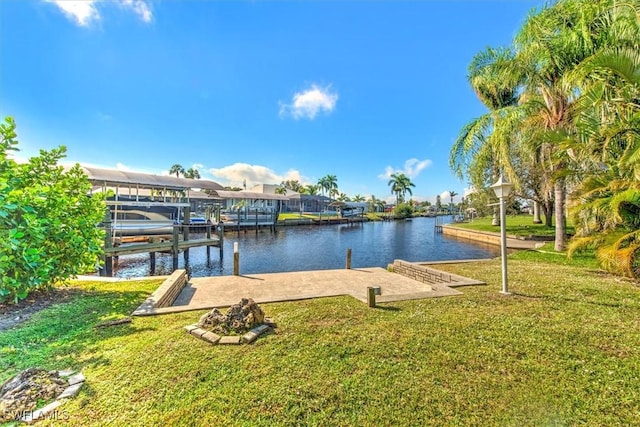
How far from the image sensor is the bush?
3936mm

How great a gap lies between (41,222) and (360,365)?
5.10 metres

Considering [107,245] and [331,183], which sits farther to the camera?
[331,183]

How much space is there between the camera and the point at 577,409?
2.40 meters

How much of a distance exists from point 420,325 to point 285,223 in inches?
1395

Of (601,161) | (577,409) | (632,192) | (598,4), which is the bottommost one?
(577,409)

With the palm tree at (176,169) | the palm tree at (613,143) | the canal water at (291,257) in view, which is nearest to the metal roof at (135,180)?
the canal water at (291,257)

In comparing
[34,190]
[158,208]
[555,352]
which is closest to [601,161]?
[555,352]

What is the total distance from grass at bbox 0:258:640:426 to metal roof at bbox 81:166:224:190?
432 inches

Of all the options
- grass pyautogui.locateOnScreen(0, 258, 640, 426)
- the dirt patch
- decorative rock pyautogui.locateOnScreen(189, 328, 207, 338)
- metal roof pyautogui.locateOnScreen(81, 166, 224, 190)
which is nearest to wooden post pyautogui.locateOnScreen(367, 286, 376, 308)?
grass pyautogui.locateOnScreen(0, 258, 640, 426)

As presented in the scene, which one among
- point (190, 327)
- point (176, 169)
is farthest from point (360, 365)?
point (176, 169)

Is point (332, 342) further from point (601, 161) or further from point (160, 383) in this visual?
point (601, 161)

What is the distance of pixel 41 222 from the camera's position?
4.35 m

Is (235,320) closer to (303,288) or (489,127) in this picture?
(303,288)

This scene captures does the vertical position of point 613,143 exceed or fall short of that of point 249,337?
it exceeds it
